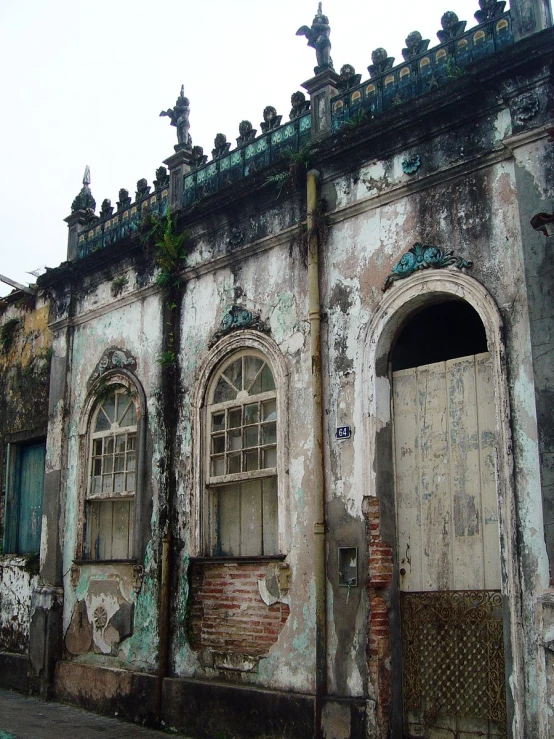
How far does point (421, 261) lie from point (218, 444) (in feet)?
9.84

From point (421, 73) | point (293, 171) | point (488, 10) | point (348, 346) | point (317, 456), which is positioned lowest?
point (317, 456)

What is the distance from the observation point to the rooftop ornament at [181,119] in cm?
994

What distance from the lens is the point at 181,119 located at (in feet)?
33.1

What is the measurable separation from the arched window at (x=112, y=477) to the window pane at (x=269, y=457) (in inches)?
80.7

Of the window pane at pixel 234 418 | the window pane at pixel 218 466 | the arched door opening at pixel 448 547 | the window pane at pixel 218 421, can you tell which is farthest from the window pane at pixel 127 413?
the arched door opening at pixel 448 547

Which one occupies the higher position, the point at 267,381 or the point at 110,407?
the point at 110,407

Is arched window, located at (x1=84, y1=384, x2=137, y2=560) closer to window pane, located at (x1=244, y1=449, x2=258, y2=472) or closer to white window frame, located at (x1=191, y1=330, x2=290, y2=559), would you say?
white window frame, located at (x1=191, y1=330, x2=290, y2=559)

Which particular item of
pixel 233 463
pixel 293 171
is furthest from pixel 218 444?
pixel 293 171

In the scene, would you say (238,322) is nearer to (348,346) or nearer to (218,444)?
(218,444)

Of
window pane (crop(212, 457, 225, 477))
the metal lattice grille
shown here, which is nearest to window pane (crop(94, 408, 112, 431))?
window pane (crop(212, 457, 225, 477))

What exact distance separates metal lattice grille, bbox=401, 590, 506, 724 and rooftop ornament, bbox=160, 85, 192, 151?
581 centimetres

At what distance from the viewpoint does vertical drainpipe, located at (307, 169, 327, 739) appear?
Answer: 7102 millimetres

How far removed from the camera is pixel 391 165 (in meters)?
7.46

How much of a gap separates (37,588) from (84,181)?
5.55 m
